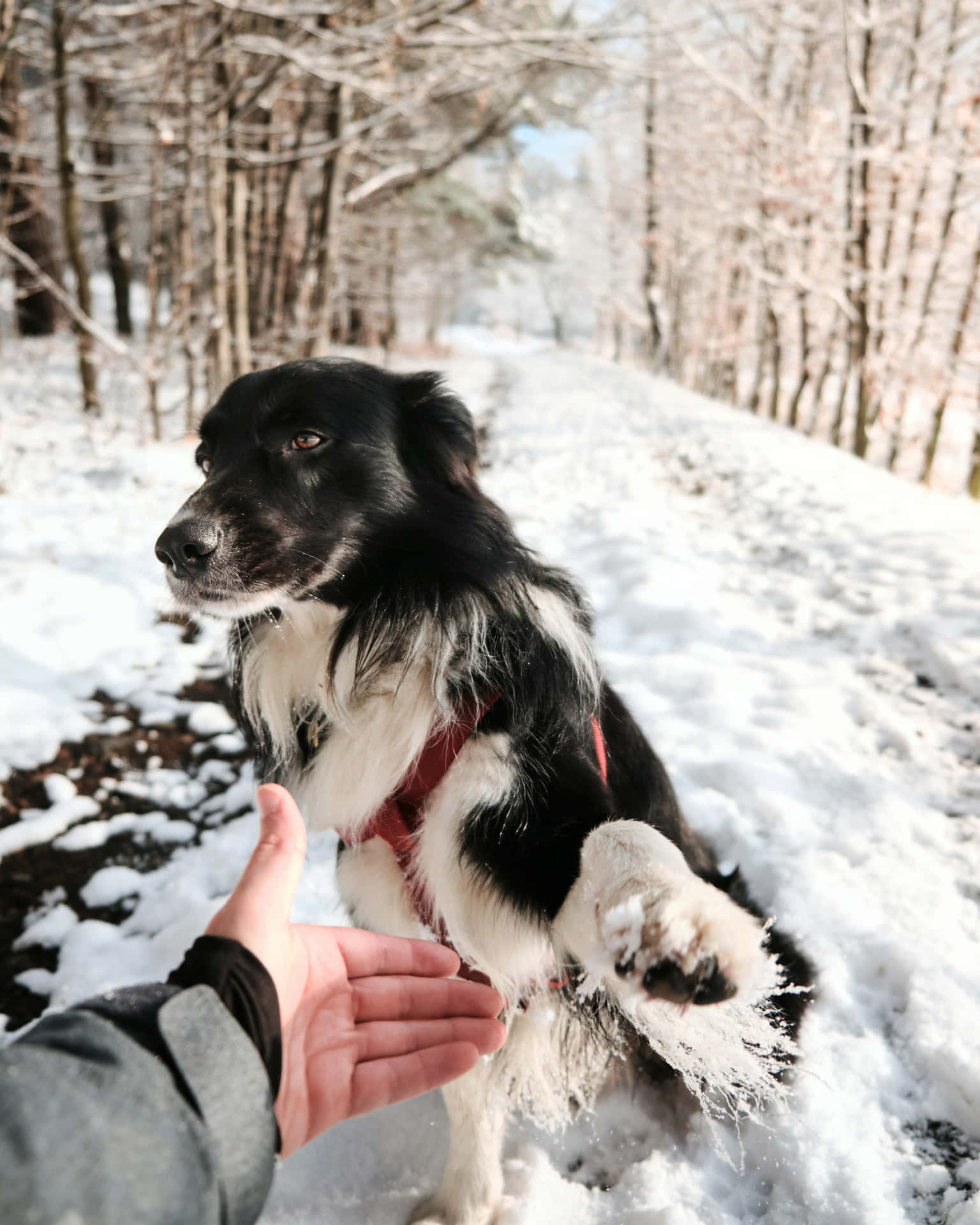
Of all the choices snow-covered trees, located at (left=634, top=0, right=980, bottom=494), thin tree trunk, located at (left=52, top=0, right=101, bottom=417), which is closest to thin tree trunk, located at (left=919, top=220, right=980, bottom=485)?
snow-covered trees, located at (left=634, top=0, right=980, bottom=494)

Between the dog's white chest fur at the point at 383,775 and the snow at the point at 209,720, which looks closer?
the dog's white chest fur at the point at 383,775

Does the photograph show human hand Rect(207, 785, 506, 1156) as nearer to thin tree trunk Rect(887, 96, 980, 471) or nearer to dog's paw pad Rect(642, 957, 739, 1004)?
dog's paw pad Rect(642, 957, 739, 1004)

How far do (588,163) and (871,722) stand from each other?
42118 mm

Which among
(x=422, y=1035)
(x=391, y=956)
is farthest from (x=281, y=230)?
(x=422, y=1035)

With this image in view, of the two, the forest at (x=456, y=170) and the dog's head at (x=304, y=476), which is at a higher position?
the forest at (x=456, y=170)

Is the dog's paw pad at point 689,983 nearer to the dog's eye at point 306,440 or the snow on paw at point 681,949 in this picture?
the snow on paw at point 681,949

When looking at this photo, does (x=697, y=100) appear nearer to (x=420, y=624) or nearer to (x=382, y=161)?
(x=382, y=161)

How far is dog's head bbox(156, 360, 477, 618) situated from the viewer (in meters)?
1.65

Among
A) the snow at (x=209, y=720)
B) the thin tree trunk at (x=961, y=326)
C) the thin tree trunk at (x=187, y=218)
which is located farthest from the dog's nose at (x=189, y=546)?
the thin tree trunk at (x=961, y=326)

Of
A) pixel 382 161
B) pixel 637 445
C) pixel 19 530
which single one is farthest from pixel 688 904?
pixel 382 161

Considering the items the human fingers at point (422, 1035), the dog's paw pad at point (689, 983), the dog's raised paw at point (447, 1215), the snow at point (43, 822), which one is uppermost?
the dog's paw pad at point (689, 983)

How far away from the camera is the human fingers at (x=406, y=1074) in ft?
4.57

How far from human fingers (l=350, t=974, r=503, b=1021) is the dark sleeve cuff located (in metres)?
0.42

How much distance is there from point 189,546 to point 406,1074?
4.06 feet
